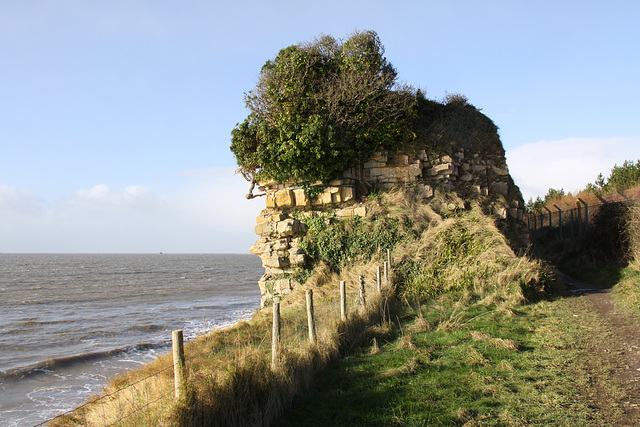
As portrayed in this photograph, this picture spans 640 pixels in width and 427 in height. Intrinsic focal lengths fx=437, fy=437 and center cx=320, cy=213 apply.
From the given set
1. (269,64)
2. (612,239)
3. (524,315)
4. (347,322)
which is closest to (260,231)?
(269,64)

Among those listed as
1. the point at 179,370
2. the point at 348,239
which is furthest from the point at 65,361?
the point at 179,370

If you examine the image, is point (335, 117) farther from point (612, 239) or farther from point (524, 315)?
point (612, 239)

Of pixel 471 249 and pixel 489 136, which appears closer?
pixel 471 249

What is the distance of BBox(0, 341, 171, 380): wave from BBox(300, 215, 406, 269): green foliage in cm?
682

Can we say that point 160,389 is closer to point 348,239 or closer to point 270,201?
point 348,239

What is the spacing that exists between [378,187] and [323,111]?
3.48 m

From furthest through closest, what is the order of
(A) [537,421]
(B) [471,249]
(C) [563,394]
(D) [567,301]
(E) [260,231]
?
(E) [260,231], (B) [471,249], (D) [567,301], (C) [563,394], (A) [537,421]

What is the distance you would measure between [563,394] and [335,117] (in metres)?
12.2

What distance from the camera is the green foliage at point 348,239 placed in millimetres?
14812

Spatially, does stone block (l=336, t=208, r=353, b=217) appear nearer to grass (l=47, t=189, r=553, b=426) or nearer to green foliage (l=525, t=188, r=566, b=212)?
grass (l=47, t=189, r=553, b=426)

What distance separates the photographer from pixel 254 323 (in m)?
12.4

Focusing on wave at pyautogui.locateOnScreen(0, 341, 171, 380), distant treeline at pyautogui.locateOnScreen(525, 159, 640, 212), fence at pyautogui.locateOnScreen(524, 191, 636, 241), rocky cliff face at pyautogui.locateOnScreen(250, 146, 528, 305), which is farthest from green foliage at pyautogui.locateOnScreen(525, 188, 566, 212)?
wave at pyautogui.locateOnScreen(0, 341, 171, 380)

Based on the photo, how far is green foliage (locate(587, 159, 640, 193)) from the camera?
1303 inches

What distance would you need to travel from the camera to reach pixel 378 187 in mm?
16391
